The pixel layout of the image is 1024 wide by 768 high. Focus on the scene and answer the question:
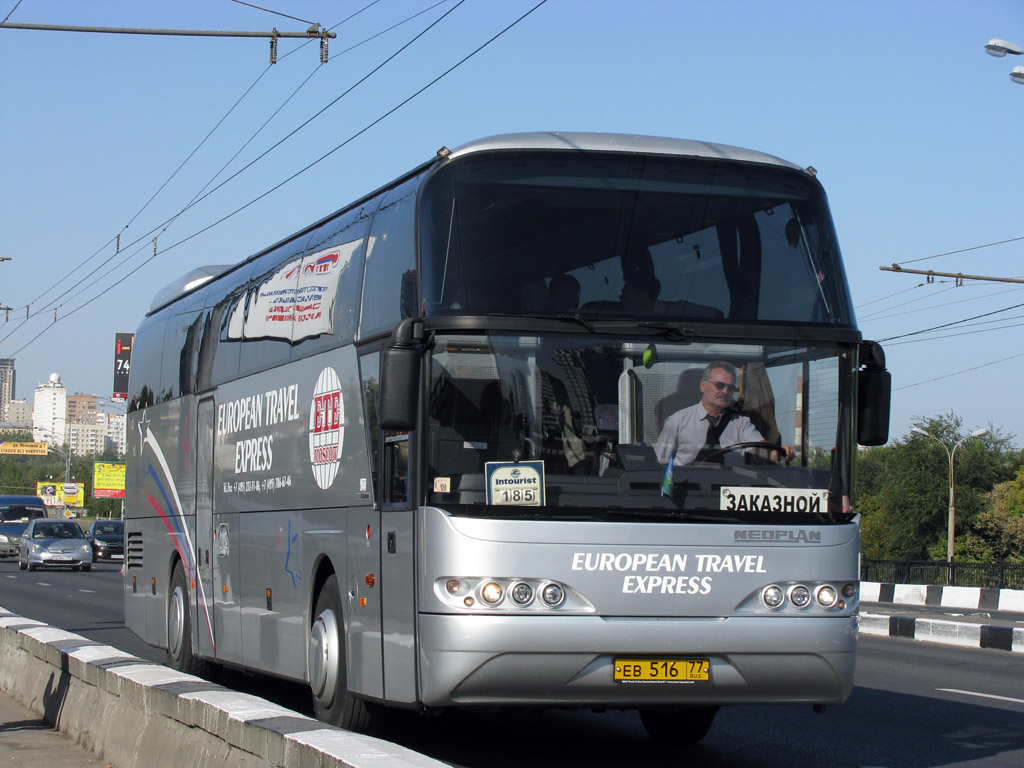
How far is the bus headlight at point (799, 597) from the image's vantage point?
25.0ft

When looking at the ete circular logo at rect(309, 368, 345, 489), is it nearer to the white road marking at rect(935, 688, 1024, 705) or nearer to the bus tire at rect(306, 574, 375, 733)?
the bus tire at rect(306, 574, 375, 733)

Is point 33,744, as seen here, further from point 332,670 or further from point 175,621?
point 175,621

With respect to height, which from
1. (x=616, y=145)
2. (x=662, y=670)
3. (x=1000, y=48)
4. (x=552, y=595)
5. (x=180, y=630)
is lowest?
(x=180, y=630)

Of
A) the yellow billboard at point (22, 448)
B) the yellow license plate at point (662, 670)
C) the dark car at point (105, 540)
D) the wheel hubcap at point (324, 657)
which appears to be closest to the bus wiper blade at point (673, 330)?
the yellow license plate at point (662, 670)

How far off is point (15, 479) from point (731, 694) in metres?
170

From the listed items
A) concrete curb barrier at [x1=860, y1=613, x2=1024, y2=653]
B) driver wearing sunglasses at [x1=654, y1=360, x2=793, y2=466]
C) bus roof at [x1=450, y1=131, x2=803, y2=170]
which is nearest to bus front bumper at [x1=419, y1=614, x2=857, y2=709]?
driver wearing sunglasses at [x1=654, y1=360, x2=793, y2=466]

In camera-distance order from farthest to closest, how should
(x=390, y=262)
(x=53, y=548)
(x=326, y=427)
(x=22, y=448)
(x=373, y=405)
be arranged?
(x=22, y=448) < (x=53, y=548) < (x=326, y=427) < (x=373, y=405) < (x=390, y=262)

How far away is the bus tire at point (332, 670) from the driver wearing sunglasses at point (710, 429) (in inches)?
105

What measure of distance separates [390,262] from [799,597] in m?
3.04

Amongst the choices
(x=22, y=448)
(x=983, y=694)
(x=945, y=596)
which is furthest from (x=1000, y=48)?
(x=22, y=448)

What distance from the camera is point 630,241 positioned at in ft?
25.7

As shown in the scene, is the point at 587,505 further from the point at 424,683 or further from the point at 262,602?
the point at 262,602

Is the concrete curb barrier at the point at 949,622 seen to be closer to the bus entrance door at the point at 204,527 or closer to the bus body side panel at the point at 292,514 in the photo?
the bus entrance door at the point at 204,527

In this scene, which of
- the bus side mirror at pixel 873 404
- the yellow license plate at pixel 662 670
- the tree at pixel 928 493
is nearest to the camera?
the yellow license plate at pixel 662 670
